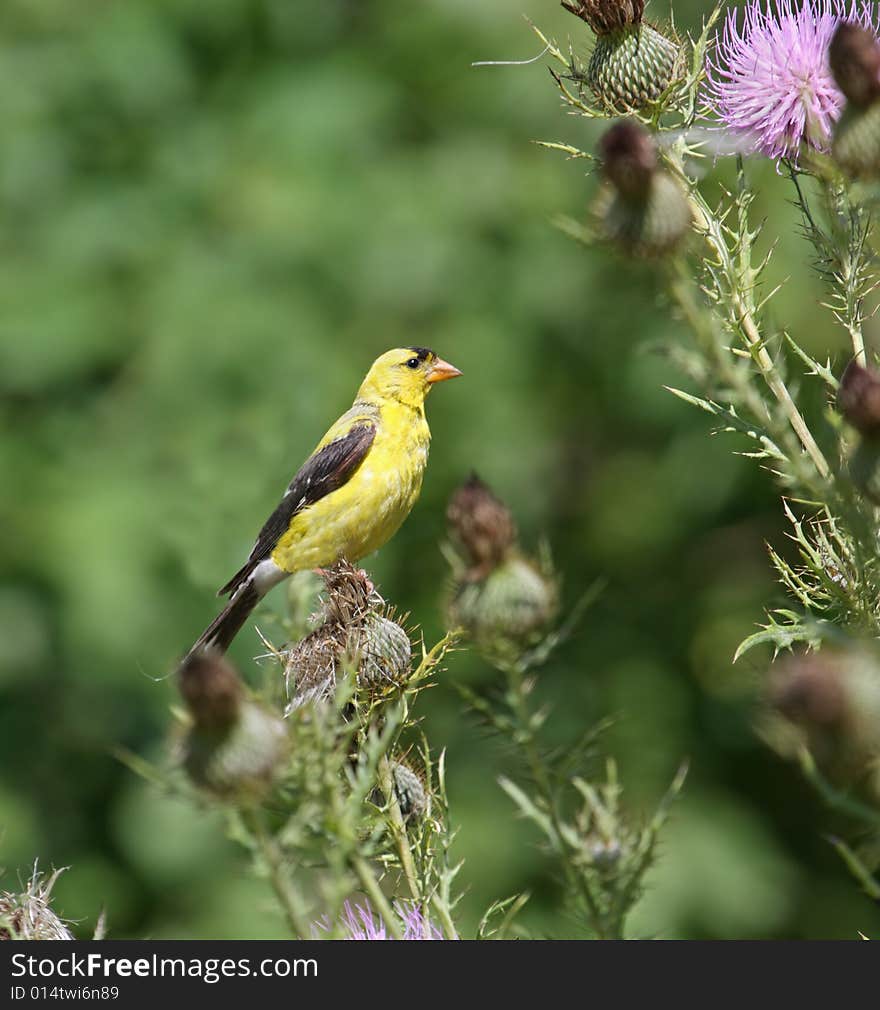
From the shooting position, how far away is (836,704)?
0.99 meters

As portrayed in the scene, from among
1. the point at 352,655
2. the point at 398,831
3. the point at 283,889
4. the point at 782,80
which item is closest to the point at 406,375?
the point at 352,655

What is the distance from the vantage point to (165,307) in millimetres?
4656

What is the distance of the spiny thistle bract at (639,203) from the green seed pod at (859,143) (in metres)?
0.17

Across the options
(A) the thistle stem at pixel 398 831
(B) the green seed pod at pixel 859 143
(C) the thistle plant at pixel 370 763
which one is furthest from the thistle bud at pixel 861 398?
(A) the thistle stem at pixel 398 831

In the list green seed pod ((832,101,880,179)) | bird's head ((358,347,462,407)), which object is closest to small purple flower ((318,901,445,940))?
green seed pod ((832,101,880,179))

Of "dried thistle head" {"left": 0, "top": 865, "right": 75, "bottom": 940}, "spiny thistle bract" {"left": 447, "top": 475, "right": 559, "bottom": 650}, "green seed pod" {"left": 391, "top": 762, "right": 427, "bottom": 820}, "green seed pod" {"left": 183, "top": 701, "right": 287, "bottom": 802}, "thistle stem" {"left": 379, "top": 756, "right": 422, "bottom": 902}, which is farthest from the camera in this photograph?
"green seed pod" {"left": 391, "top": 762, "right": 427, "bottom": 820}

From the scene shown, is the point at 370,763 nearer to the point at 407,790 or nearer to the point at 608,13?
the point at 407,790

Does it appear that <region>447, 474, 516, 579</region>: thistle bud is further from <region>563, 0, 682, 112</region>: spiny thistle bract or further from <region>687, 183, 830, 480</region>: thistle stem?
<region>563, 0, 682, 112</region>: spiny thistle bract

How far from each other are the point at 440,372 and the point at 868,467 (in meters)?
3.07

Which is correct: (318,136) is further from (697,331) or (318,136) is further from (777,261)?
(697,331)

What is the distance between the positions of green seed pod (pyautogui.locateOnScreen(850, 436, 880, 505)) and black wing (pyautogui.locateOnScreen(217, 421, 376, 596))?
8.78 feet

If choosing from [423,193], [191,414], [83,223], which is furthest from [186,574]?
[423,193]

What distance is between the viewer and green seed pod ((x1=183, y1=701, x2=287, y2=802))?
3.98 ft

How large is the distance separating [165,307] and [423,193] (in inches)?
40.9
